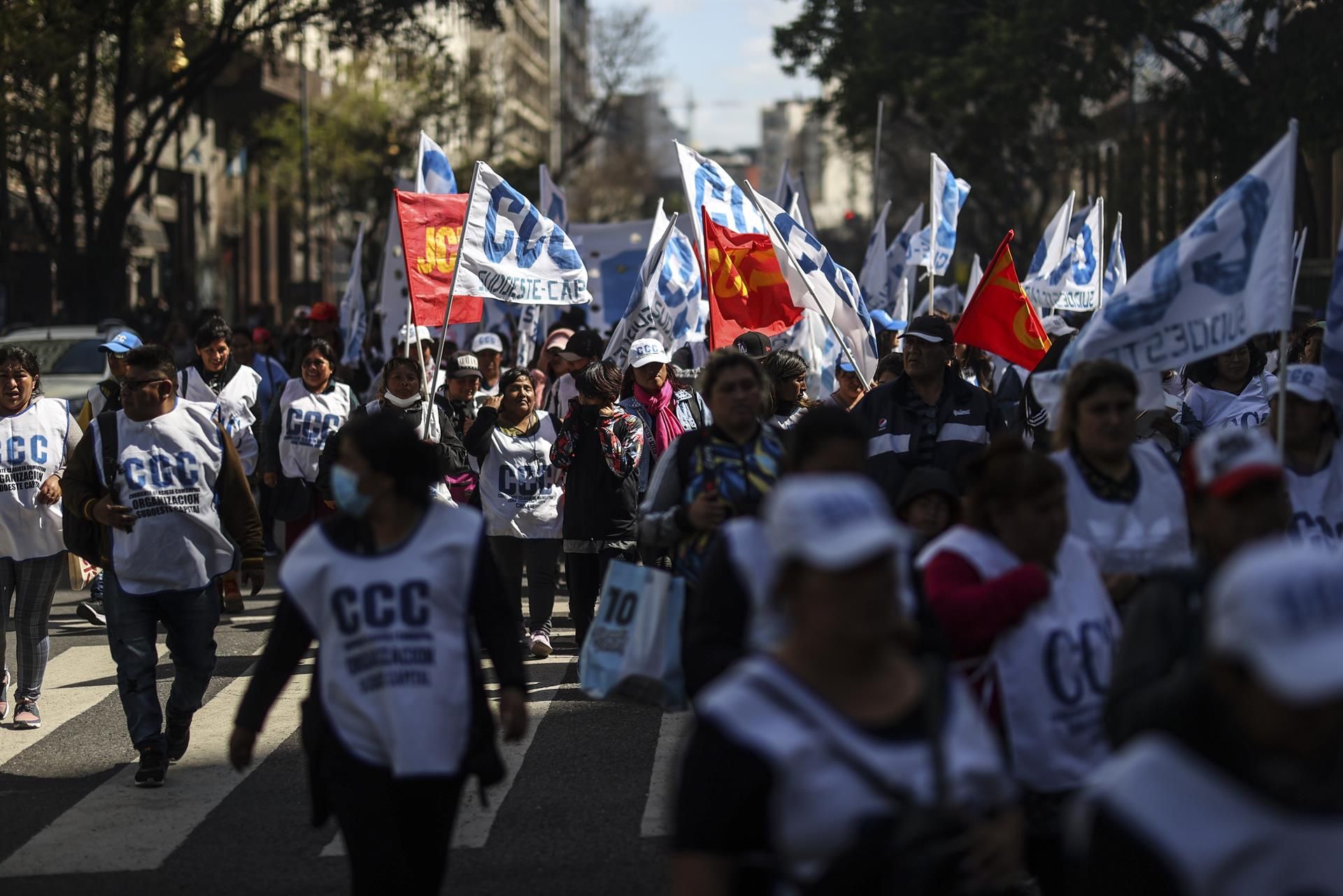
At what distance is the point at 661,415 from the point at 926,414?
2.70 m

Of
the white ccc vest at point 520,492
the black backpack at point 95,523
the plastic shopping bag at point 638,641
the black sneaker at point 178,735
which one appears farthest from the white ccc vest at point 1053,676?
the white ccc vest at point 520,492

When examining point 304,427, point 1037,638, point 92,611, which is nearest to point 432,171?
point 304,427

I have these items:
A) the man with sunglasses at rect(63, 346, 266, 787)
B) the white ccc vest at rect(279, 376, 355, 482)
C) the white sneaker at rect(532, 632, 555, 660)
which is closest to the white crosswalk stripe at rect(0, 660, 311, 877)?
the man with sunglasses at rect(63, 346, 266, 787)

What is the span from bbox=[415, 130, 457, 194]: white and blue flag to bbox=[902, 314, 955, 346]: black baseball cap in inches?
Result: 249

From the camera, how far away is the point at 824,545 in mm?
2750

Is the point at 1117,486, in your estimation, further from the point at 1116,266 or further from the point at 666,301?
the point at 1116,266

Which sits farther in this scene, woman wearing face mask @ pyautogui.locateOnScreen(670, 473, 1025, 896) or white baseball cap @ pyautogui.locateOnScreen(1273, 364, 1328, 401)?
white baseball cap @ pyautogui.locateOnScreen(1273, 364, 1328, 401)

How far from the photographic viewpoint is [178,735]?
7.84 metres

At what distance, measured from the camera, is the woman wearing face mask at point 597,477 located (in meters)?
9.92

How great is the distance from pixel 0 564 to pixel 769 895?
6763 mm

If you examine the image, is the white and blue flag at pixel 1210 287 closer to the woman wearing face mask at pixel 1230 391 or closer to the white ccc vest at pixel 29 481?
the woman wearing face mask at pixel 1230 391

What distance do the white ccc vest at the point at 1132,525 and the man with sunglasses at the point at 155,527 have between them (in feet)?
12.6

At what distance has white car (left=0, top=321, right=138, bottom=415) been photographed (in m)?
18.8

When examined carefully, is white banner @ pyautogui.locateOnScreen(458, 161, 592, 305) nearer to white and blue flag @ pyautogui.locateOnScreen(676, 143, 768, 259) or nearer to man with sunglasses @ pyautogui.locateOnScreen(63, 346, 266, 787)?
white and blue flag @ pyautogui.locateOnScreen(676, 143, 768, 259)
